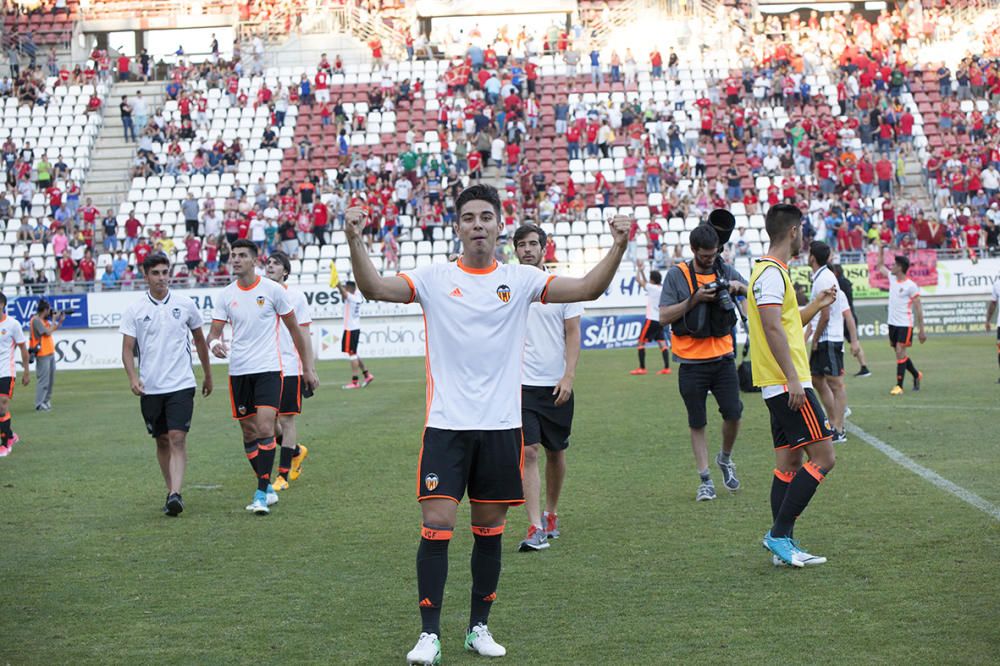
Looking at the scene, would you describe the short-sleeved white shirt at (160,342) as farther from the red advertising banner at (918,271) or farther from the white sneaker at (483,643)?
the red advertising banner at (918,271)

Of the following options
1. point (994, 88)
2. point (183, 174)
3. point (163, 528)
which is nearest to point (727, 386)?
point (163, 528)

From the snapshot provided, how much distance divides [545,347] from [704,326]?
153 centimetres

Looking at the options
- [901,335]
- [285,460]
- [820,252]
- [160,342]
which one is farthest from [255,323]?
[901,335]

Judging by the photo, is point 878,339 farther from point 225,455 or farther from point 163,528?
point 163,528

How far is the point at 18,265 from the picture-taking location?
116 ft

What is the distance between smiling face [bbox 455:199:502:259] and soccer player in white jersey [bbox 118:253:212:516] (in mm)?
4731

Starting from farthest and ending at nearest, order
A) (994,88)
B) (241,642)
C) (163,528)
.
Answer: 1. (994,88)
2. (163,528)
3. (241,642)

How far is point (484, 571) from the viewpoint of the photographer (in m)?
5.79

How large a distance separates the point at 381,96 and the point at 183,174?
7223 mm

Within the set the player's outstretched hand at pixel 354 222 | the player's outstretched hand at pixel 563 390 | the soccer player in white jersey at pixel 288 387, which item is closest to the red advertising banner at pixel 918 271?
the soccer player in white jersey at pixel 288 387

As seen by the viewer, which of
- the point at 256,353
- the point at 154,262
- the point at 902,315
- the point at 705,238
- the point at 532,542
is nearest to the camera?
the point at 532,542

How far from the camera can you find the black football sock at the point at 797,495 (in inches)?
284

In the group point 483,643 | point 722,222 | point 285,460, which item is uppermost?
point 722,222

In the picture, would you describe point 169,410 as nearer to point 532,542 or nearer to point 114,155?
point 532,542
